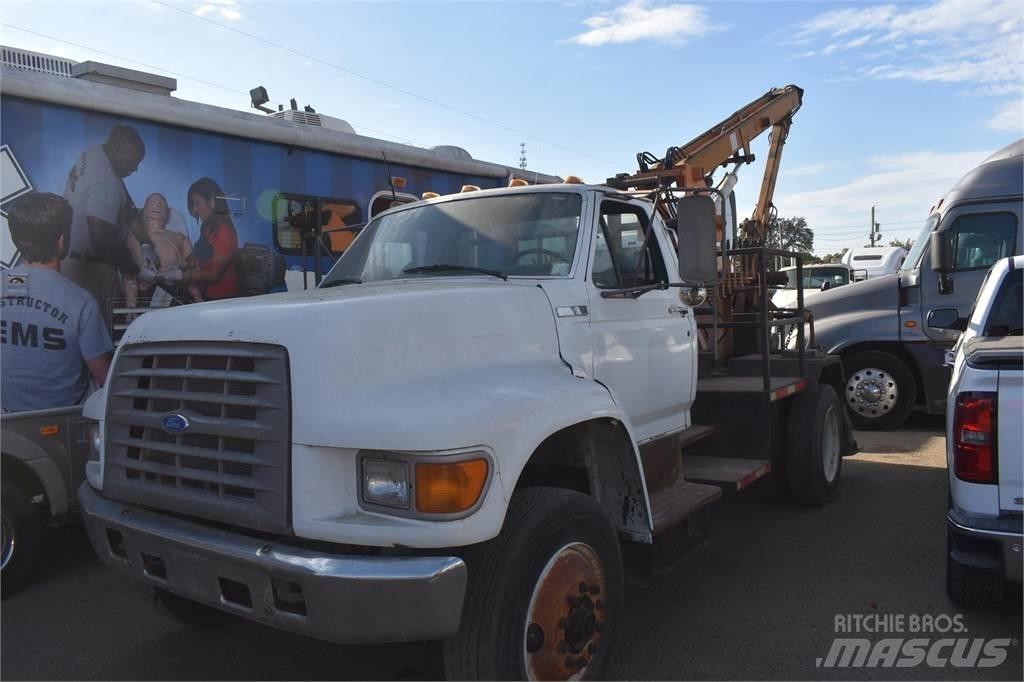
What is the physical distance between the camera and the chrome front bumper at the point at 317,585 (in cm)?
249

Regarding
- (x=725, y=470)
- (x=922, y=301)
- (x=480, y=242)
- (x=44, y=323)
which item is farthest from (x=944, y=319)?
(x=44, y=323)

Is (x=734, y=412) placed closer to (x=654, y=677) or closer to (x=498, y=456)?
(x=654, y=677)

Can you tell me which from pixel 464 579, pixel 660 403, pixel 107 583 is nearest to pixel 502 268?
pixel 660 403

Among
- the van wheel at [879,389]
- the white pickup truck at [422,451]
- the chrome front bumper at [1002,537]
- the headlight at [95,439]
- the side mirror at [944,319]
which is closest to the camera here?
the white pickup truck at [422,451]

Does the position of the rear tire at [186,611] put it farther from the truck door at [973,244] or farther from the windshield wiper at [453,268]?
the truck door at [973,244]

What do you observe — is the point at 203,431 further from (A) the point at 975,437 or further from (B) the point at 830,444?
(B) the point at 830,444

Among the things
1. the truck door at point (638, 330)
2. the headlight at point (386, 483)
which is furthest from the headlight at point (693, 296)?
the headlight at point (386, 483)

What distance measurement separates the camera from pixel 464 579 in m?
2.57

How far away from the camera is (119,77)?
18.0ft

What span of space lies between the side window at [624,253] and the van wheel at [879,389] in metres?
6.17

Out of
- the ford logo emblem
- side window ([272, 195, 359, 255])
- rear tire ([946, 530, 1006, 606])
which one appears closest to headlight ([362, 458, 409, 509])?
the ford logo emblem

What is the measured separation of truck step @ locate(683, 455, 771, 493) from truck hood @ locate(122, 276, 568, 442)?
67.8 inches

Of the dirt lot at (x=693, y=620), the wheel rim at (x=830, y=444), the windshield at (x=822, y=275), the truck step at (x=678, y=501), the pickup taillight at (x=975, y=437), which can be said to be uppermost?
the windshield at (x=822, y=275)

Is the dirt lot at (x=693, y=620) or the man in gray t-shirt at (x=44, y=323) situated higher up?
the man in gray t-shirt at (x=44, y=323)
